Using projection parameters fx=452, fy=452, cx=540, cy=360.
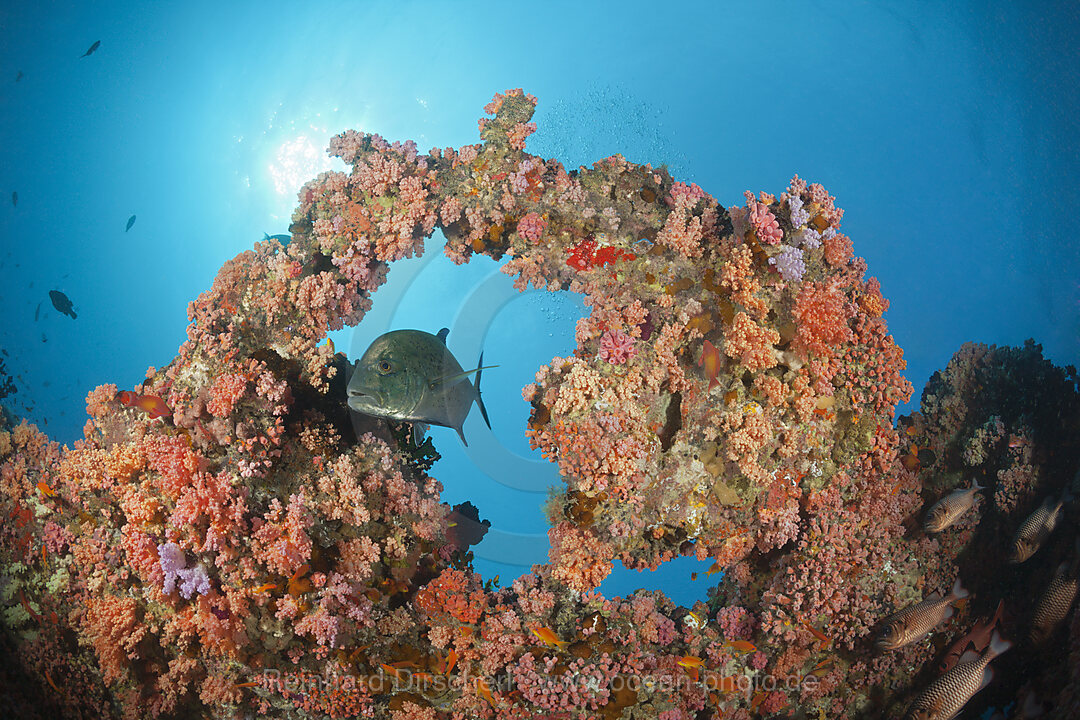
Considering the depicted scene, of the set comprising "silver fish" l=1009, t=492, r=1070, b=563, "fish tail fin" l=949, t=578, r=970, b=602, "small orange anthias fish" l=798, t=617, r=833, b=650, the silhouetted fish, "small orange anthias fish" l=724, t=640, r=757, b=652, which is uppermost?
the silhouetted fish

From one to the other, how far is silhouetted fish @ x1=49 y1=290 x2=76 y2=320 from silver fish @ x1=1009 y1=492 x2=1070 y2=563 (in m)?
9.37

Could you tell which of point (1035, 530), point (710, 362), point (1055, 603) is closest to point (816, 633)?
point (1055, 603)

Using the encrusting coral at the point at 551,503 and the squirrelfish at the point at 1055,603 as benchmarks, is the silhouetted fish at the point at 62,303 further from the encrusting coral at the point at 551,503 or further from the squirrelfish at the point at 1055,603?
the squirrelfish at the point at 1055,603

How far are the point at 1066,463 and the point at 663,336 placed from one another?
395 cm

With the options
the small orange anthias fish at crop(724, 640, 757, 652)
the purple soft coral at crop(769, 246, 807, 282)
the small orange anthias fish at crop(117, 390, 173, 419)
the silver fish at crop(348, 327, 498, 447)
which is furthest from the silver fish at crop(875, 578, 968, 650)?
the small orange anthias fish at crop(117, 390, 173, 419)

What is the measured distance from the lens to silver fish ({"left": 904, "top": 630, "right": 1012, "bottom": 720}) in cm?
360

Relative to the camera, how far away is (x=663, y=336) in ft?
12.2

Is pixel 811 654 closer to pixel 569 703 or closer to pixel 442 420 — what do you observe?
pixel 569 703

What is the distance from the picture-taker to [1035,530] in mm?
3875

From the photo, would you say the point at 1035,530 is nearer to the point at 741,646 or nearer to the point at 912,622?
the point at 912,622

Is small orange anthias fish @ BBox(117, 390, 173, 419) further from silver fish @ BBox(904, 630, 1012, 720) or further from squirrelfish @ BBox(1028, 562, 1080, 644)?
squirrelfish @ BBox(1028, 562, 1080, 644)

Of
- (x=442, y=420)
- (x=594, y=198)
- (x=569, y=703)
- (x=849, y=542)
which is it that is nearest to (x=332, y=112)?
(x=594, y=198)

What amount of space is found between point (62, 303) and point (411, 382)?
168 inches

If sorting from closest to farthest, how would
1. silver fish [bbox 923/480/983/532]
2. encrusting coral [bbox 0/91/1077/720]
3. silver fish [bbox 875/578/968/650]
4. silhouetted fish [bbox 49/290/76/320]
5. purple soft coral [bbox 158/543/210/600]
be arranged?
purple soft coral [bbox 158/543/210/600] < encrusting coral [bbox 0/91/1077/720] < silver fish [bbox 875/578/968/650] < silver fish [bbox 923/480/983/532] < silhouetted fish [bbox 49/290/76/320]
